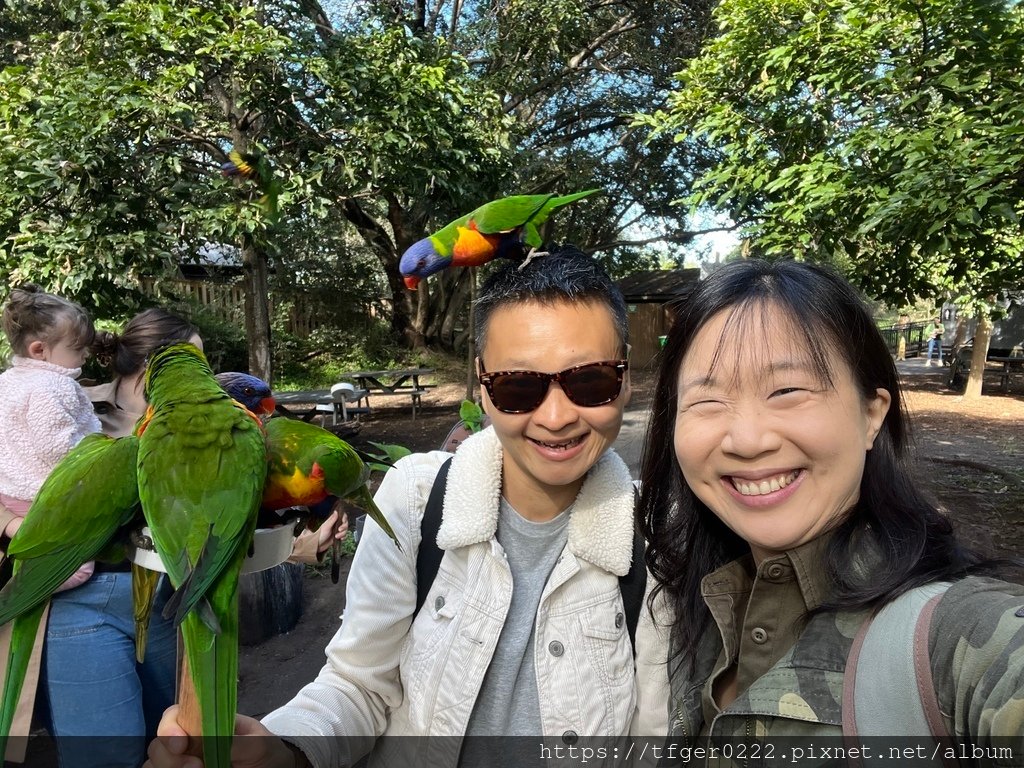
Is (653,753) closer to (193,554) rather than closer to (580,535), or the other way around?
(580,535)

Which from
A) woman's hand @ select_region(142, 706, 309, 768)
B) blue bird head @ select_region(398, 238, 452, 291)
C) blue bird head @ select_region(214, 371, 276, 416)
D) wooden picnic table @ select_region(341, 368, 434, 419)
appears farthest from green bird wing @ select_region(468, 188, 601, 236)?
wooden picnic table @ select_region(341, 368, 434, 419)

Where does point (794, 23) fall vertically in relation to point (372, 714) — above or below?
above

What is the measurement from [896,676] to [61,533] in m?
1.29

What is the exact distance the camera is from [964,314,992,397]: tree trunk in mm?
12227

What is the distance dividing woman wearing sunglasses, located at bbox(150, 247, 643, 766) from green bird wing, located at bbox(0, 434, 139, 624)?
55 cm

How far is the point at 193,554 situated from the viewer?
87 cm

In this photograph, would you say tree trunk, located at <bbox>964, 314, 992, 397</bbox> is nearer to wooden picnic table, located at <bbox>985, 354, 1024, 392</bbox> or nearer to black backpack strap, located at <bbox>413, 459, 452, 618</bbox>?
wooden picnic table, located at <bbox>985, 354, 1024, 392</bbox>

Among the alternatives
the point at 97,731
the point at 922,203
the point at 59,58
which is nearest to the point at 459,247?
the point at 97,731

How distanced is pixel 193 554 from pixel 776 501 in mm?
946

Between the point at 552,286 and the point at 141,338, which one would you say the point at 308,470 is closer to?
the point at 552,286

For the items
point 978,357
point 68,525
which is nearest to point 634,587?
point 68,525

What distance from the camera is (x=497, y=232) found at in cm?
237

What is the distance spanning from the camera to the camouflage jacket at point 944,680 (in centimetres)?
79

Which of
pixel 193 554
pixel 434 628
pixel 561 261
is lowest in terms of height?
pixel 434 628
